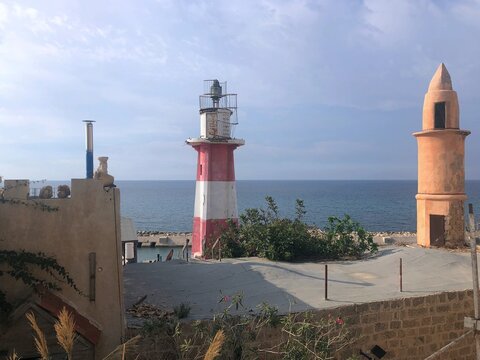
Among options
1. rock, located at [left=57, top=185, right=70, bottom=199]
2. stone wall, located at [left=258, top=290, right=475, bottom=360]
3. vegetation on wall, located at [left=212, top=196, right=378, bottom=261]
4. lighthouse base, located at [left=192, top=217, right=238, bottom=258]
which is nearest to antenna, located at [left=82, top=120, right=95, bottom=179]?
rock, located at [left=57, top=185, right=70, bottom=199]

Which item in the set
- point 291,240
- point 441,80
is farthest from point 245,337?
point 441,80

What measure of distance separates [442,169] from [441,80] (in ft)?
10.9

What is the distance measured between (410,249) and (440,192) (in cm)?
297

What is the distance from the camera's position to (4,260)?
641 cm

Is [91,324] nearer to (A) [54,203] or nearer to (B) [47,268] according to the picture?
(B) [47,268]

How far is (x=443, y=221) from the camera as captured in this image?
54.5 ft

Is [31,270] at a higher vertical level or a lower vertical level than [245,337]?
higher

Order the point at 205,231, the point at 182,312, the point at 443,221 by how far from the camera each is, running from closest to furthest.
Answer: the point at 182,312
the point at 443,221
the point at 205,231

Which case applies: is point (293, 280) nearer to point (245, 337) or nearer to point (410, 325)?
point (410, 325)

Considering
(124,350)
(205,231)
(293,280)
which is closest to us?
(124,350)

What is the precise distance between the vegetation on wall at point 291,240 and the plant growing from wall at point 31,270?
30.3ft

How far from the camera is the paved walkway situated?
10000 mm

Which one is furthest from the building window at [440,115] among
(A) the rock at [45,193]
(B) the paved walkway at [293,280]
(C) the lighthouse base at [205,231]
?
(A) the rock at [45,193]

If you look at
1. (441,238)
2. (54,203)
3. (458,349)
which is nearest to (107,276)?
(54,203)
